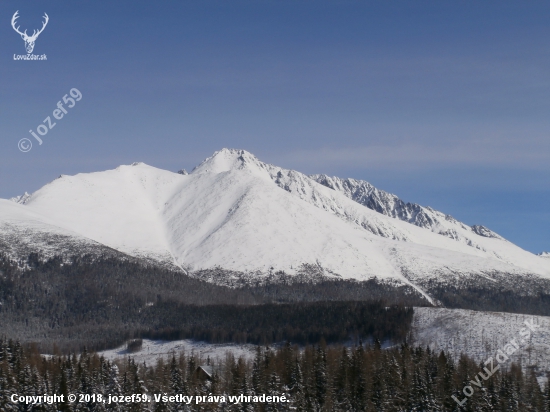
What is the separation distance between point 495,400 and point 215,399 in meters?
47.9

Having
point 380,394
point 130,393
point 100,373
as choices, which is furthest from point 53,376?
point 380,394

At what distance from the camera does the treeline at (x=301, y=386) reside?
373 feet

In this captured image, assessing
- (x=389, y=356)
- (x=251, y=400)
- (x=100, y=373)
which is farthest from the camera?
(x=389, y=356)

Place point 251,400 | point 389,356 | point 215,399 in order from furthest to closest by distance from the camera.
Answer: point 389,356 < point 215,399 < point 251,400

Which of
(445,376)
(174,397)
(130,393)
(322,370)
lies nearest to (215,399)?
(174,397)

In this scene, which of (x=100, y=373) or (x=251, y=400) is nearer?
(x=251, y=400)

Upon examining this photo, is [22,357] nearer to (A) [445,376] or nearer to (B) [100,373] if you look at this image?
(B) [100,373]

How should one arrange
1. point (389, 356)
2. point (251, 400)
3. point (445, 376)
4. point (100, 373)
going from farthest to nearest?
point (389, 356) → point (445, 376) → point (100, 373) → point (251, 400)

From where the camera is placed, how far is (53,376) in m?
141

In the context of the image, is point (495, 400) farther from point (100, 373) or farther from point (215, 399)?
point (100, 373)

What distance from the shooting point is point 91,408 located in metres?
112

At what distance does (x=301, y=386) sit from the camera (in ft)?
430

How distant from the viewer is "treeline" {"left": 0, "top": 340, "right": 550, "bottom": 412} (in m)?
114

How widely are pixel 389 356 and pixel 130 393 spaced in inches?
2453
